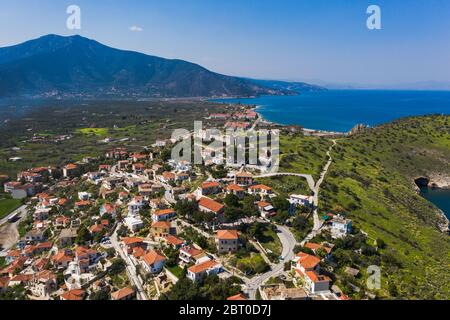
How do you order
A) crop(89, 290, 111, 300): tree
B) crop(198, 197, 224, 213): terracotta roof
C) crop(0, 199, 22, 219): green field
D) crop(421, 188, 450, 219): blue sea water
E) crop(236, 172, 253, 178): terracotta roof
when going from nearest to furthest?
crop(89, 290, 111, 300): tree → crop(198, 197, 224, 213): terracotta roof → crop(236, 172, 253, 178): terracotta roof → crop(0, 199, 22, 219): green field → crop(421, 188, 450, 219): blue sea water

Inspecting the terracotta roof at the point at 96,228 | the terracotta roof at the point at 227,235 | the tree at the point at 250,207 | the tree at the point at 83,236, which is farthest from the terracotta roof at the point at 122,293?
the tree at the point at 250,207

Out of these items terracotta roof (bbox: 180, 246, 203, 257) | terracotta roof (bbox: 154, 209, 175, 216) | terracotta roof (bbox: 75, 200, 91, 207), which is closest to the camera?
terracotta roof (bbox: 180, 246, 203, 257)

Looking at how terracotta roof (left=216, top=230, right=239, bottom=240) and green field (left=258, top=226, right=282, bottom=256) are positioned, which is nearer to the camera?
terracotta roof (left=216, top=230, right=239, bottom=240)

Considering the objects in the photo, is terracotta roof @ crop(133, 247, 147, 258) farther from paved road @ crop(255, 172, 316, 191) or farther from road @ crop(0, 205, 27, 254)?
paved road @ crop(255, 172, 316, 191)

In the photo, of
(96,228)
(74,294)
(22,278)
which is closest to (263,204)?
(96,228)

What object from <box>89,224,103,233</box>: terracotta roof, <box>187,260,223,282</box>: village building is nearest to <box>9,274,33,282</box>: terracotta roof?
<box>89,224,103,233</box>: terracotta roof

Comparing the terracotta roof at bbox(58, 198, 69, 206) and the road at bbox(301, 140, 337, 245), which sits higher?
the road at bbox(301, 140, 337, 245)

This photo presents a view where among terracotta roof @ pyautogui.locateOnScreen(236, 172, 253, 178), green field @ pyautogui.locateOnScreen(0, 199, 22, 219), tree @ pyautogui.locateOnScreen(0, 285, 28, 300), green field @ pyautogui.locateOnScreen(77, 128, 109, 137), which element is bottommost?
tree @ pyautogui.locateOnScreen(0, 285, 28, 300)
